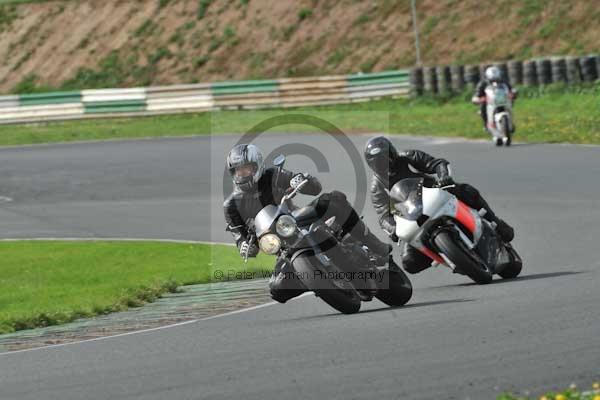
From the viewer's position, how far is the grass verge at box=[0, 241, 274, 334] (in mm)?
12344

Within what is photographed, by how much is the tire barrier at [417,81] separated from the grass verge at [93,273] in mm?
19455

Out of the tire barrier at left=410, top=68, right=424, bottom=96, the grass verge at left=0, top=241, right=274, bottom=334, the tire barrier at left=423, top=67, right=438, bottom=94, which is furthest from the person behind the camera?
the tire barrier at left=410, top=68, right=424, bottom=96

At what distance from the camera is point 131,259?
1581 centimetres

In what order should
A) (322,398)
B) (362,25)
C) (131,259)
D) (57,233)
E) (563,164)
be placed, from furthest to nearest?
(362,25) < (563,164) < (57,233) < (131,259) < (322,398)

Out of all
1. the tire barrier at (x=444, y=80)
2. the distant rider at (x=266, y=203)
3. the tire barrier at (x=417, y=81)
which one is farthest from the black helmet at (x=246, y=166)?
the tire barrier at (x=417, y=81)

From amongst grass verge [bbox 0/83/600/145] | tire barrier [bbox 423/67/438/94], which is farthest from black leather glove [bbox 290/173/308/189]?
tire barrier [bbox 423/67/438/94]

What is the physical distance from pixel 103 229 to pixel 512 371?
12.3 metres

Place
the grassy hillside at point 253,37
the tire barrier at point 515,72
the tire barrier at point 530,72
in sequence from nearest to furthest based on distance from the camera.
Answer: the tire barrier at point 530,72 < the tire barrier at point 515,72 < the grassy hillside at point 253,37

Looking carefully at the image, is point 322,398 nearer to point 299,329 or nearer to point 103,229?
point 299,329

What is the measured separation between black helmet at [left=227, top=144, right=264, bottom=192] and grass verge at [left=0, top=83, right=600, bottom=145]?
1479cm

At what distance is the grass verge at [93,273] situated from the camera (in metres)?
12.3

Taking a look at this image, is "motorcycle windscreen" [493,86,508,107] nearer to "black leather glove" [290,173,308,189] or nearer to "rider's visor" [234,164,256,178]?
"rider's visor" [234,164,256,178]

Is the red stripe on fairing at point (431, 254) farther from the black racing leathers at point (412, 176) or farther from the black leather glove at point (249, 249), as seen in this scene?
the black leather glove at point (249, 249)

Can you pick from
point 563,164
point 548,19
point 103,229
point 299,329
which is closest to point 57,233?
point 103,229
